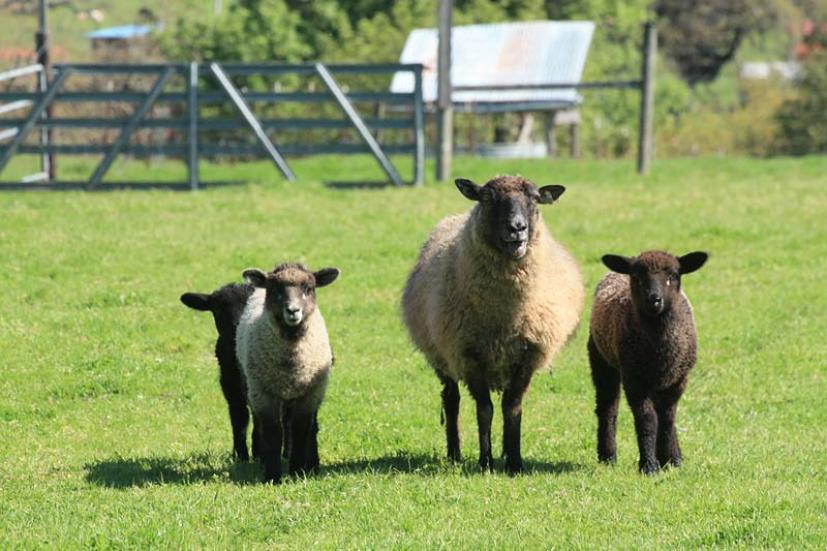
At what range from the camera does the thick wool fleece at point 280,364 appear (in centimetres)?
920

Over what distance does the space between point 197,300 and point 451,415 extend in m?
2.06

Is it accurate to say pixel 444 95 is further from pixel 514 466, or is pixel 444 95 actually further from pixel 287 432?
pixel 514 466

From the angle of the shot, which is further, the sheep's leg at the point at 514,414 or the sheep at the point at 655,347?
the sheep's leg at the point at 514,414

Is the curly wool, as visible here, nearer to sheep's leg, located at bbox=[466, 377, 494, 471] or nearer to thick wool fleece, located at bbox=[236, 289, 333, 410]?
sheep's leg, located at bbox=[466, 377, 494, 471]

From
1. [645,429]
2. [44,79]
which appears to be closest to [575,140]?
[44,79]

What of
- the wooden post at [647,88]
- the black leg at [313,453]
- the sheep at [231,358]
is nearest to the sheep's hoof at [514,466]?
the black leg at [313,453]

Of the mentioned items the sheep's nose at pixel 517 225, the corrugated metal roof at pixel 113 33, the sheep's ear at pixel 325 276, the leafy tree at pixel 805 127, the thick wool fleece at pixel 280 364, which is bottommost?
the leafy tree at pixel 805 127

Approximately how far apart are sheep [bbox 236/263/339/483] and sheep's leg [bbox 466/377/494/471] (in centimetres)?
104

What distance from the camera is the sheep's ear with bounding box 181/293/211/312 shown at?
10305 millimetres

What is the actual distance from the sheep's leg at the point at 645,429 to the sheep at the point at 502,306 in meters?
0.79

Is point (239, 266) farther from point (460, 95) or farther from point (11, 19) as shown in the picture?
point (11, 19)

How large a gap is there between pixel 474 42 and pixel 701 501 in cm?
3444

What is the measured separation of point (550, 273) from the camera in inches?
392

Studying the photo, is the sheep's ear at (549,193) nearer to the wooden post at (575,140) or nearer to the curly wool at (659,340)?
the curly wool at (659,340)
